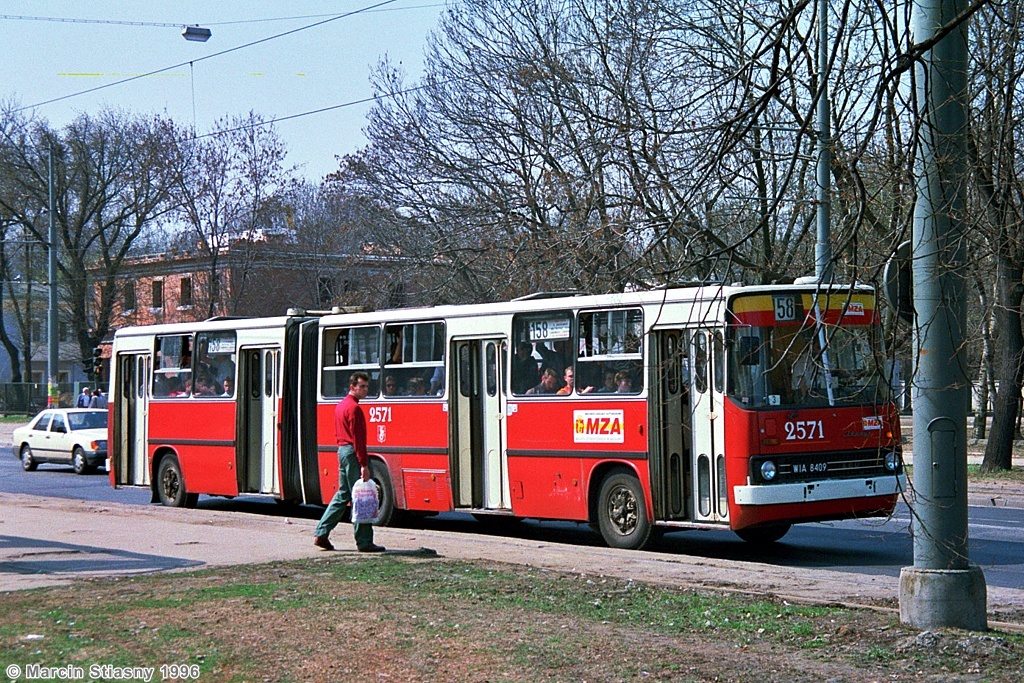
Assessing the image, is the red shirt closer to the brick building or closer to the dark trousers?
the dark trousers

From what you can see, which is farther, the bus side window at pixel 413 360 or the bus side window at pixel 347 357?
the bus side window at pixel 347 357

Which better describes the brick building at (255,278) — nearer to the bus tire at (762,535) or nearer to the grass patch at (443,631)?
the bus tire at (762,535)

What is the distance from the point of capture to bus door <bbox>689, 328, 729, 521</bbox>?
13.6 m

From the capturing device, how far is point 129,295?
65.5 m

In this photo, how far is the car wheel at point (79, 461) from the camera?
98.5ft

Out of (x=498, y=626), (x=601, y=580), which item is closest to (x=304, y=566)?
(x=601, y=580)

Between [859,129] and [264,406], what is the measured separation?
12.3 metres

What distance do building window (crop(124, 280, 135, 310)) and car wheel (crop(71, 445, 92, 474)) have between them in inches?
1400

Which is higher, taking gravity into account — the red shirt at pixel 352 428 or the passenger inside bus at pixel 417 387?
the passenger inside bus at pixel 417 387

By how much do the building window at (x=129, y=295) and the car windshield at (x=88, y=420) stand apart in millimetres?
34585

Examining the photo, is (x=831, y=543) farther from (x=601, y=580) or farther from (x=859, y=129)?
(x=859, y=129)

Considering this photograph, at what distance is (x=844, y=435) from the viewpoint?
13875 mm

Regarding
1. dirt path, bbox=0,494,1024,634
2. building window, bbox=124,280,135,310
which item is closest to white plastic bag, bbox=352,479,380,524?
dirt path, bbox=0,494,1024,634

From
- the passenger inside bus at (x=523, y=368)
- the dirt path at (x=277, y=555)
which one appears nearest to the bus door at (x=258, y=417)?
the dirt path at (x=277, y=555)
